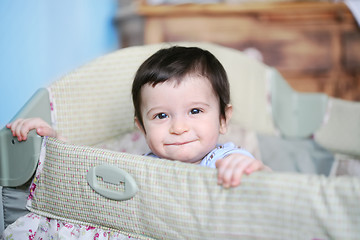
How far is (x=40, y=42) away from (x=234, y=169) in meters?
0.99

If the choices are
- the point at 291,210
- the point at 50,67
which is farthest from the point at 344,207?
the point at 50,67

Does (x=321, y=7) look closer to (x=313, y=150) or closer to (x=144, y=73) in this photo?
(x=313, y=150)

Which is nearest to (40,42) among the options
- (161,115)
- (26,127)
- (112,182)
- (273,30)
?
(26,127)

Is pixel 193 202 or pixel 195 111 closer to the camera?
pixel 193 202

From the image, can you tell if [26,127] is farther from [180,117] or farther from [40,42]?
[40,42]

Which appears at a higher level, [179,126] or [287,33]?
[179,126]

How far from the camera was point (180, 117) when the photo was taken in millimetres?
881

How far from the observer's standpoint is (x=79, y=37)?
188 cm

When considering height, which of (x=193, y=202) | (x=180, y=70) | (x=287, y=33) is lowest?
Answer: (x=287, y=33)

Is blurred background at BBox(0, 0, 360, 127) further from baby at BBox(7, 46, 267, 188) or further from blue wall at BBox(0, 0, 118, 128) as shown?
→ baby at BBox(7, 46, 267, 188)

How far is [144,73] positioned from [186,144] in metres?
0.18

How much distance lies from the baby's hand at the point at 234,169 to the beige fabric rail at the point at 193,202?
1 centimetres

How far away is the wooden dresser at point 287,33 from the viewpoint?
83.3 inches

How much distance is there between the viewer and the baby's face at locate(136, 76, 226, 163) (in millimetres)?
881
